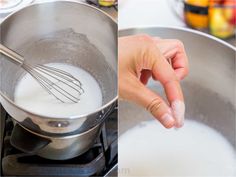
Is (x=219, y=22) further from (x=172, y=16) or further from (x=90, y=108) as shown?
(x=90, y=108)

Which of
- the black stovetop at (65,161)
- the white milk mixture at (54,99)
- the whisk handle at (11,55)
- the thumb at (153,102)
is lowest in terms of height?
the black stovetop at (65,161)

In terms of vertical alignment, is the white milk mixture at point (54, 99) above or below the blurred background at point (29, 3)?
below

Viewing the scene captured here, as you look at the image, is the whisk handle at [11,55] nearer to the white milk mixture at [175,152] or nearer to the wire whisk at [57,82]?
the wire whisk at [57,82]

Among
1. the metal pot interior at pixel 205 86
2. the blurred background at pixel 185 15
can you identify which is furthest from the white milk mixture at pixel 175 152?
the blurred background at pixel 185 15

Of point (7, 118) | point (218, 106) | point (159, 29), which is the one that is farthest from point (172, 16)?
point (7, 118)
